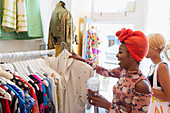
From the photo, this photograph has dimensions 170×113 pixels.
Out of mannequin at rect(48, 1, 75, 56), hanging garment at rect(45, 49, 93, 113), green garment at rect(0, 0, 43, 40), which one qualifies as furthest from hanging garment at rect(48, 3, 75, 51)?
hanging garment at rect(45, 49, 93, 113)

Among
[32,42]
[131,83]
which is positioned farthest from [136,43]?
[32,42]

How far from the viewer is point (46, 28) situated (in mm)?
2031

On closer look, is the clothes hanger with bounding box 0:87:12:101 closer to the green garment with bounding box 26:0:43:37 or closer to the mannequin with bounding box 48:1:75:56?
the green garment with bounding box 26:0:43:37

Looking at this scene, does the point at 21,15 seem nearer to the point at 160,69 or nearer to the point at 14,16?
the point at 14,16

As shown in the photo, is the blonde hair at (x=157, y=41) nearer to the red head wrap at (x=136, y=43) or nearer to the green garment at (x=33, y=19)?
the red head wrap at (x=136, y=43)

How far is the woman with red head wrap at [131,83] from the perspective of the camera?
952 mm

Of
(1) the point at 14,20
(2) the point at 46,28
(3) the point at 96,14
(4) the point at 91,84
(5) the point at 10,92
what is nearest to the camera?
(5) the point at 10,92

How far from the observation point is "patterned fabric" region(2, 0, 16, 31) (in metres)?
1.24

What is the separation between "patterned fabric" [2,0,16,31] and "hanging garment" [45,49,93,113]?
0.48m

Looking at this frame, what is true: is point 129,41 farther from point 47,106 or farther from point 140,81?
point 47,106

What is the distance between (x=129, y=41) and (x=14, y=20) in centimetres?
100

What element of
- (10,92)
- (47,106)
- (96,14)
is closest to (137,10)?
(96,14)

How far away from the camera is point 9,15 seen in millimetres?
Result: 1272

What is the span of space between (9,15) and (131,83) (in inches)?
44.1
